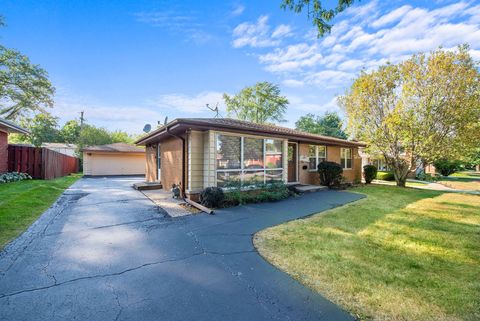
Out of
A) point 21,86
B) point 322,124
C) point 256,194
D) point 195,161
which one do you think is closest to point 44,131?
point 21,86

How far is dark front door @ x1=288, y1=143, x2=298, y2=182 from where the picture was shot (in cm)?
1113

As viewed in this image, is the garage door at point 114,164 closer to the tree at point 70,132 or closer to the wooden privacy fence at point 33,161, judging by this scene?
the wooden privacy fence at point 33,161

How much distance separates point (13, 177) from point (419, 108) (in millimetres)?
21180

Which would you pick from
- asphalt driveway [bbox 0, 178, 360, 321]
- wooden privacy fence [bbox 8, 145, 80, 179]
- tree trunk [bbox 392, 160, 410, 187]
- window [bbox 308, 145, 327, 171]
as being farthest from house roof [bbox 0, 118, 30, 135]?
tree trunk [bbox 392, 160, 410, 187]

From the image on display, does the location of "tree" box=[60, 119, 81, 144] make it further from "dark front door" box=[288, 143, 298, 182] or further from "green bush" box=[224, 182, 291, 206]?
"green bush" box=[224, 182, 291, 206]

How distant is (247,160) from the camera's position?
8469mm

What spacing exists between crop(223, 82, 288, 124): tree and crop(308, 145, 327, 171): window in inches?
752

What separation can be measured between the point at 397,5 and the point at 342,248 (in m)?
6.79

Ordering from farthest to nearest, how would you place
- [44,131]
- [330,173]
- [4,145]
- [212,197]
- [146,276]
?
1. [44,131]
2. [330,173]
3. [4,145]
4. [212,197]
5. [146,276]

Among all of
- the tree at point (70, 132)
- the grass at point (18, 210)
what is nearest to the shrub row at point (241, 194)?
the grass at point (18, 210)

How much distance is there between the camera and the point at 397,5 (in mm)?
6020

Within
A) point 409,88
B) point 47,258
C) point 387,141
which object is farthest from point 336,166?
point 47,258

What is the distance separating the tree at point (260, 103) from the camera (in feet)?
102

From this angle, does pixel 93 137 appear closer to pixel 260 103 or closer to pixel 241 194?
pixel 260 103
